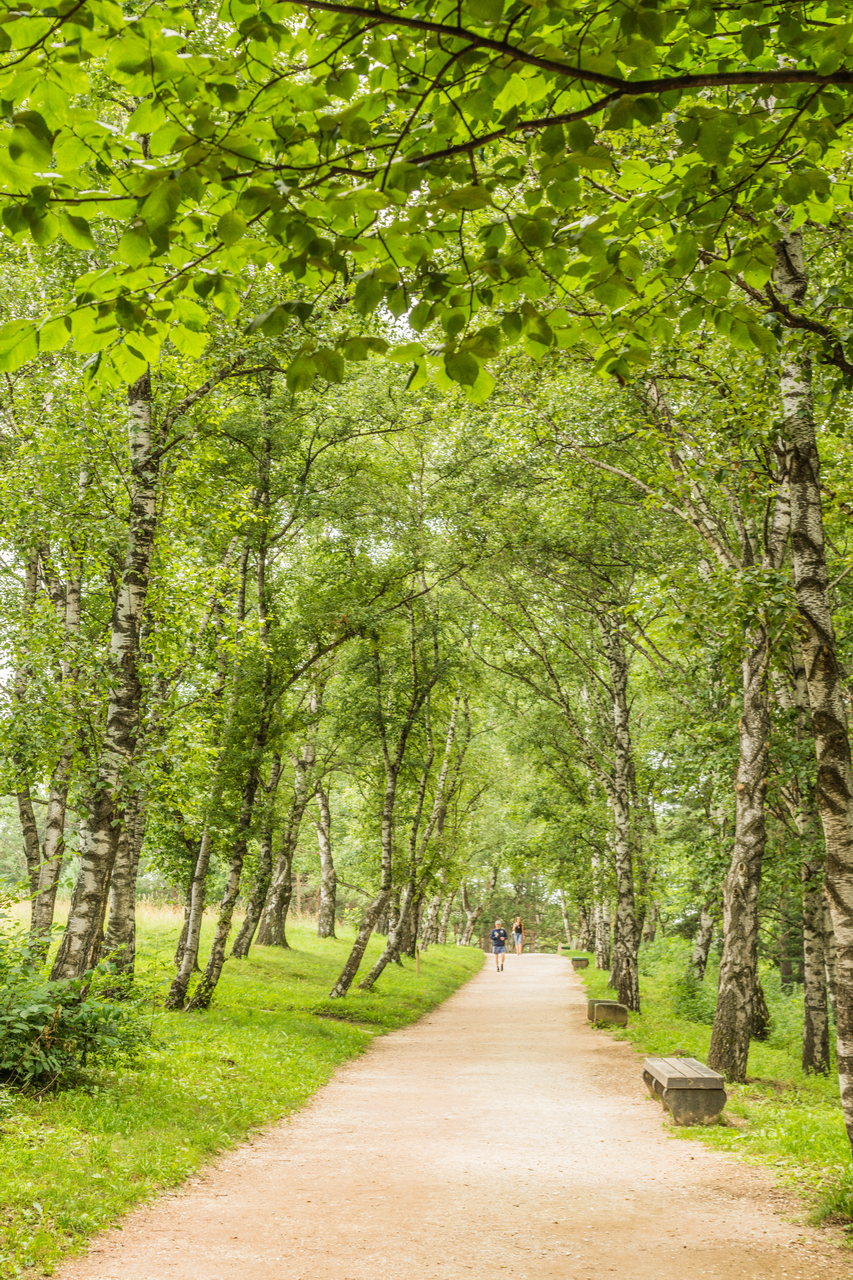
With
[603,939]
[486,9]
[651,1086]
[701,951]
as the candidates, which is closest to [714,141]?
[486,9]

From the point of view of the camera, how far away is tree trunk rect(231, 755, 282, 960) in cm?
1541

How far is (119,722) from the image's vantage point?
900 centimetres

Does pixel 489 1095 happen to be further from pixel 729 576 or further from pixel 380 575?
pixel 380 575

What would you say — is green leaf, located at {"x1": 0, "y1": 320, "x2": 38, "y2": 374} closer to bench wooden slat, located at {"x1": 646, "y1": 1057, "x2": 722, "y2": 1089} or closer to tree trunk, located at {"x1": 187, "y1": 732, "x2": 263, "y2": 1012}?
bench wooden slat, located at {"x1": 646, "y1": 1057, "x2": 722, "y2": 1089}

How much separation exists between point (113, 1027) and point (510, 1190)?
12.8ft

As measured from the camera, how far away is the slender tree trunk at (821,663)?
5711mm

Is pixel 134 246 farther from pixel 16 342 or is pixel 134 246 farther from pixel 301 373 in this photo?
pixel 301 373

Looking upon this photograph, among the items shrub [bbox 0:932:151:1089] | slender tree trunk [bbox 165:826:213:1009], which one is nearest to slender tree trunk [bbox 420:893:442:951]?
slender tree trunk [bbox 165:826:213:1009]

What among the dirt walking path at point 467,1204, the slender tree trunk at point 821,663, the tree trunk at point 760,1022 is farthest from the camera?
the tree trunk at point 760,1022

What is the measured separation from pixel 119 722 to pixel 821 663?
693cm

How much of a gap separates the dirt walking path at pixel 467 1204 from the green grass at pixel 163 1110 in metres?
0.24

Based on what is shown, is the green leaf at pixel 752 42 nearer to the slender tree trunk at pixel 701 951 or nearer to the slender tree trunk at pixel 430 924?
the slender tree trunk at pixel 701 951

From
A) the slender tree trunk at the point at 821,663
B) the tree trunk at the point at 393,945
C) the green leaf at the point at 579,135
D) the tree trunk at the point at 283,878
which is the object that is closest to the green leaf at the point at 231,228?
the green leaf at the point at 579,135

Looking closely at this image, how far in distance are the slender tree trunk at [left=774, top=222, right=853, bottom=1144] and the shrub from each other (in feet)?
20.2
